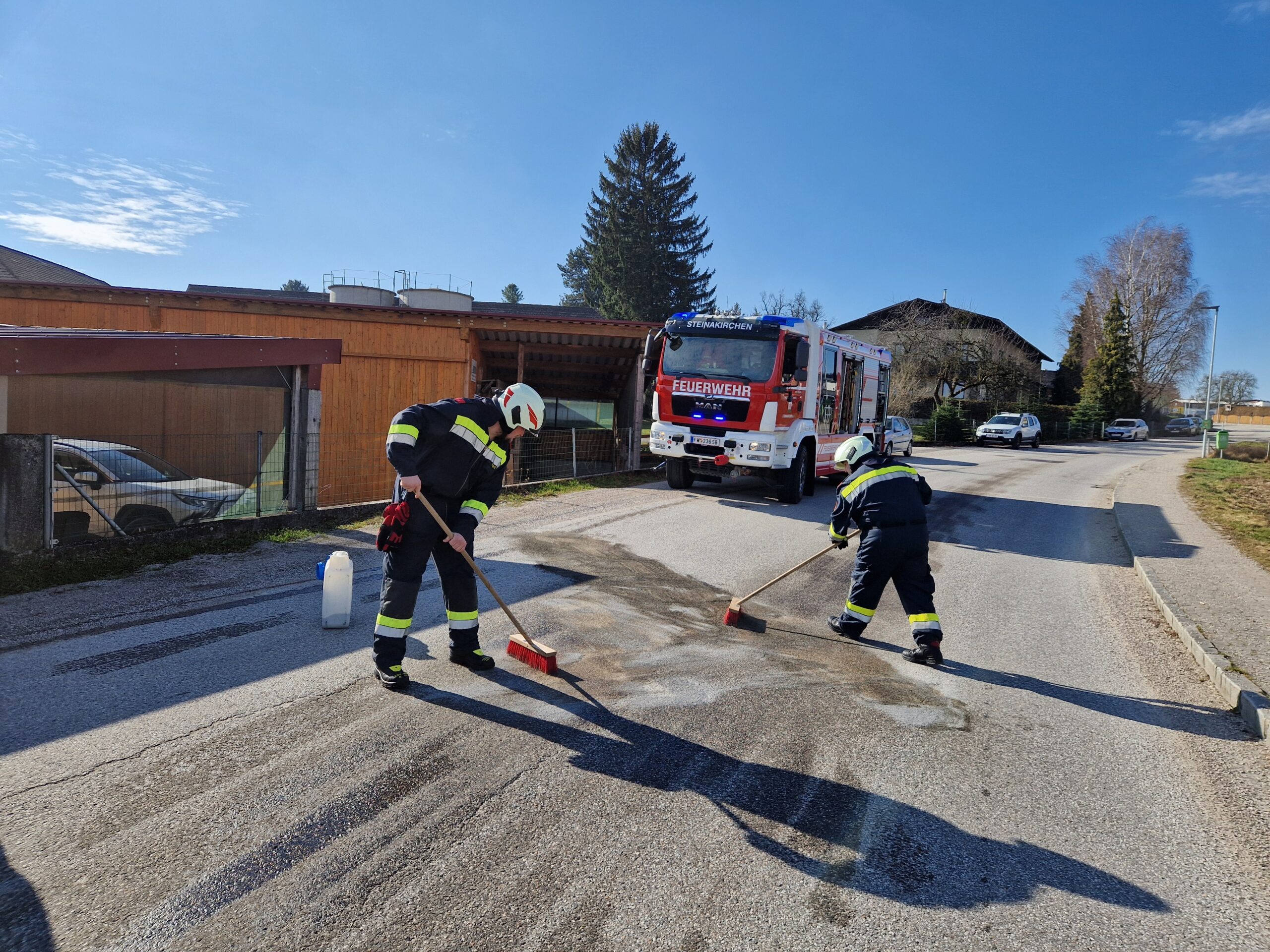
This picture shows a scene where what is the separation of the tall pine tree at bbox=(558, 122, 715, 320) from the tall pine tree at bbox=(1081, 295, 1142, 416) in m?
25.9

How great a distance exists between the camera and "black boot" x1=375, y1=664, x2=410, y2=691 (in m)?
4.69

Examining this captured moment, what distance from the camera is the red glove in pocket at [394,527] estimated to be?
472 cm

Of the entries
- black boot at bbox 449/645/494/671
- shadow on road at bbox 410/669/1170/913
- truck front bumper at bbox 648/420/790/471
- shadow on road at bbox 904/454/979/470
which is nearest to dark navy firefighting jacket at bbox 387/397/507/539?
black boot at bbox 449/645/494/671

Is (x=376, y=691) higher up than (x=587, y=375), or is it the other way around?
(x=587, y=375)

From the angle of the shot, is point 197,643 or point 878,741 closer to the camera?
point 878,741

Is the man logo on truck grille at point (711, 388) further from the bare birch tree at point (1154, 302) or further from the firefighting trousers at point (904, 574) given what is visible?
the bare birch tree at point (1154, 302)

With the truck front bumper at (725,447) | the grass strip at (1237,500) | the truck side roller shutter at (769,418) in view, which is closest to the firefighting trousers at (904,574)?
the grass strip at (1237,500)

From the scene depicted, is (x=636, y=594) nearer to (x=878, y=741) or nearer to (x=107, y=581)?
(x=878, y=741)

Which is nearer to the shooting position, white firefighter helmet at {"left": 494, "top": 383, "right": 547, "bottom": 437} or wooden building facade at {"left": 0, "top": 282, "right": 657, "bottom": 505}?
white firefighter helmet at {"left": 494, "top": 383, "right": 547, "bottom": 437}

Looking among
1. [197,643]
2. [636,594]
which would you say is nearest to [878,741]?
[636,594]

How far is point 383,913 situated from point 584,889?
0.69 metres

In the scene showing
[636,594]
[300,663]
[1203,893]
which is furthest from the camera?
[636,594]

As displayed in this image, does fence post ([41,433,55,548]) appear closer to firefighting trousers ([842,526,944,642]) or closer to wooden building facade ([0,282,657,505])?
wooden building facade ([0,282,657,505])

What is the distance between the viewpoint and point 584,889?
9.54 feet
